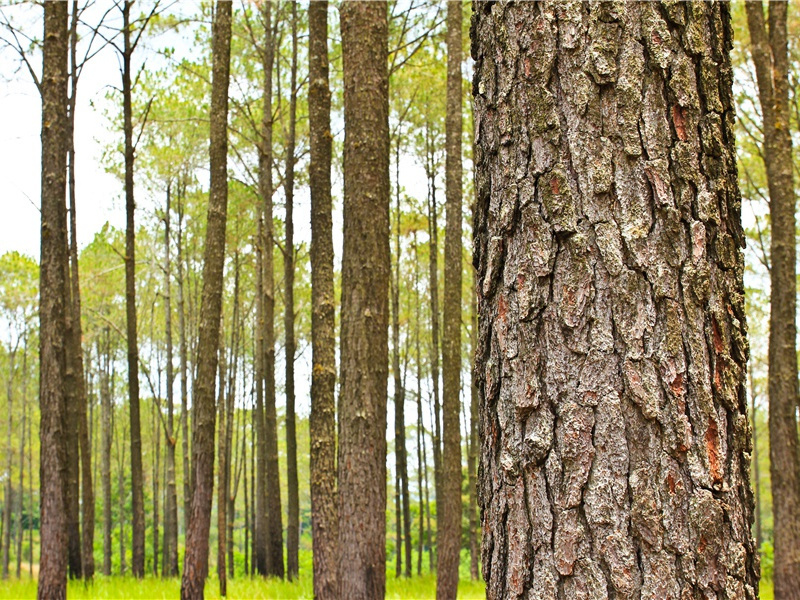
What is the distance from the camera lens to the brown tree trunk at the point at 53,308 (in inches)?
247

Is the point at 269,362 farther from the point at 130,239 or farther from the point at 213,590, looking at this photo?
the point at 213,590

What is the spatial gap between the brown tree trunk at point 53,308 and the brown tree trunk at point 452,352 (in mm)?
3675

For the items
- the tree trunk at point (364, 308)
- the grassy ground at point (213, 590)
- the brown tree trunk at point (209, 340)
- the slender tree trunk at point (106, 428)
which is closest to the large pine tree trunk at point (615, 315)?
the tree trunk at point (364, 308)

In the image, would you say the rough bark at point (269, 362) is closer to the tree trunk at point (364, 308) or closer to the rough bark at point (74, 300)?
the rough bark at point (74, 300)

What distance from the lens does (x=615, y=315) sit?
1306 mm

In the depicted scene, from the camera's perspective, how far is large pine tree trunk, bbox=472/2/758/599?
1.26 metres

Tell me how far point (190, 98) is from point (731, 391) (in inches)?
633

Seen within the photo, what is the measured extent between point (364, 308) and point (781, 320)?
17.7 ft

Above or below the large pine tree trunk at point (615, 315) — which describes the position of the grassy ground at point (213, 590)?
below

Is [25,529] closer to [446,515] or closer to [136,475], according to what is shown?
[136,475]

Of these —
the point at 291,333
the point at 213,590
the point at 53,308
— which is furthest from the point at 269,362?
the point at 53,308

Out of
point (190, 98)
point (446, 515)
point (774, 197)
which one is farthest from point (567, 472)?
point (190, 98)

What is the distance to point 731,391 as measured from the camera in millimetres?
1324

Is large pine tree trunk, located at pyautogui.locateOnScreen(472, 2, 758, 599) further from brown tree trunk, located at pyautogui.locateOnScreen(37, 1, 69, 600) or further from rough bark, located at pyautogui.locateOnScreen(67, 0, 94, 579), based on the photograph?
rough bark, located at pyautogui.locateOnScreen(67, 0, 94, 579)
